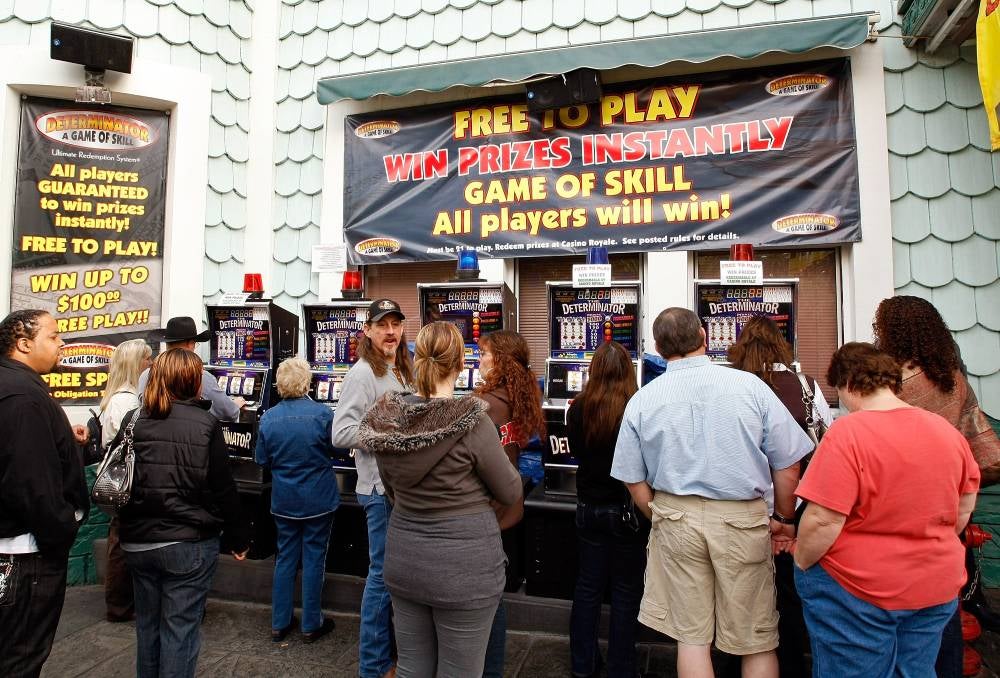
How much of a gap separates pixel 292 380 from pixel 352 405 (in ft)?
1.80

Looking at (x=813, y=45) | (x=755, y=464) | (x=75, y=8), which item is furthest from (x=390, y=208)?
(x=755, y=464)

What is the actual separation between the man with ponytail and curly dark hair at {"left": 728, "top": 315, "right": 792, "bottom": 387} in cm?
184

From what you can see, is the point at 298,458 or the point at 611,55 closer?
the point at 298,458

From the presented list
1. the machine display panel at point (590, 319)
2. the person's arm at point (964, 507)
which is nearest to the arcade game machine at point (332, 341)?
the machine display panel at point (590, 319)

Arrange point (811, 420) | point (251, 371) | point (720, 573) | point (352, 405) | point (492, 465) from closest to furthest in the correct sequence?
point (492, 465)
point (720, 573)
point (811, 420)
point (352, 405)
point (251, 371)

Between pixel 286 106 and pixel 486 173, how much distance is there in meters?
2.15

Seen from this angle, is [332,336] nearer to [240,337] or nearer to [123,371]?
[240,337]

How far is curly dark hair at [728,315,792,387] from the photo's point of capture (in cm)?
329

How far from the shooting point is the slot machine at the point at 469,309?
4512 millimetres

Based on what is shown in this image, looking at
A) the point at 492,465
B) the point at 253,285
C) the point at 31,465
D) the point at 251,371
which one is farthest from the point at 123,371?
the point at 492,465

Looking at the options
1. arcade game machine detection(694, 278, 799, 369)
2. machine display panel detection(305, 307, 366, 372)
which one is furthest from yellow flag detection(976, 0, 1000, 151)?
machine display panel detection(305, 307, 366, 372)

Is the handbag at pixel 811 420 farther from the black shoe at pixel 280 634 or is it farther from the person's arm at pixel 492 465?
the black shoe at pixel 280 634

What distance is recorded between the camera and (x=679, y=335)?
271 cm

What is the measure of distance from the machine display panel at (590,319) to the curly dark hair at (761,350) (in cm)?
83
